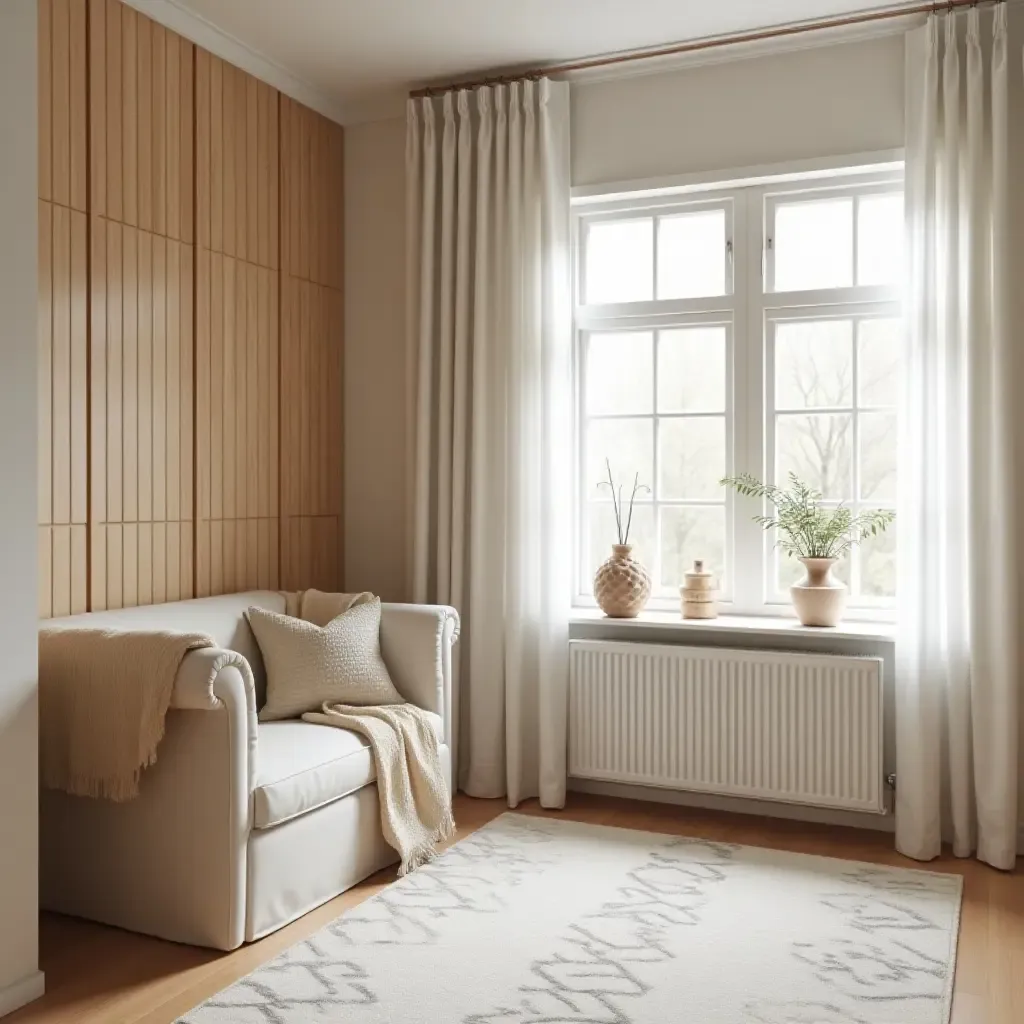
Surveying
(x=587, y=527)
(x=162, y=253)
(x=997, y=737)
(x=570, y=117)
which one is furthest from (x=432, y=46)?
(x=997, y=737)

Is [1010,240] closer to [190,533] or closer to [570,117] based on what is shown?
[570,117]

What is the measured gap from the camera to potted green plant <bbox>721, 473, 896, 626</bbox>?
12.8 ft

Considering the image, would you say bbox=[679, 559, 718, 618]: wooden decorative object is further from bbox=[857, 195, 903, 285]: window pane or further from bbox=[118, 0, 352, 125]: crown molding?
bbox=[118, 0, 352, 125]: crown molding

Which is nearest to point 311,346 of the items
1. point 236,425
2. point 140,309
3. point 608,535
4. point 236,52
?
point 236,425

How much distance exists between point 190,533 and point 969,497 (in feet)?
8.89

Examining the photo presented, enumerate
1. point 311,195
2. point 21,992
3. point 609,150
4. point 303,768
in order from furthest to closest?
point 311,195 → point 609,150 → point 303,768 → point 21,992

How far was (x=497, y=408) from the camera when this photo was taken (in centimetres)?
436

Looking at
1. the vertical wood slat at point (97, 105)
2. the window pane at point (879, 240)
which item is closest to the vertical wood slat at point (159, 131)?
the vertical wood slat at point (97, 105)

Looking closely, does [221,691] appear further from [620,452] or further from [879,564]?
[879,564]

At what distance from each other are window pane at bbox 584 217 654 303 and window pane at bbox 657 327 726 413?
24cm

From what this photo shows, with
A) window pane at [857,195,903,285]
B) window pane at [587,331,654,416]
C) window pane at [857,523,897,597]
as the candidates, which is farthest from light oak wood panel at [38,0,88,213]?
window pane at [857,523,897,597]

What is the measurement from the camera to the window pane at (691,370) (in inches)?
169

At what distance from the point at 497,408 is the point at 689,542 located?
0.94 m

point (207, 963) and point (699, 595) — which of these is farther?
point (699, 595)
